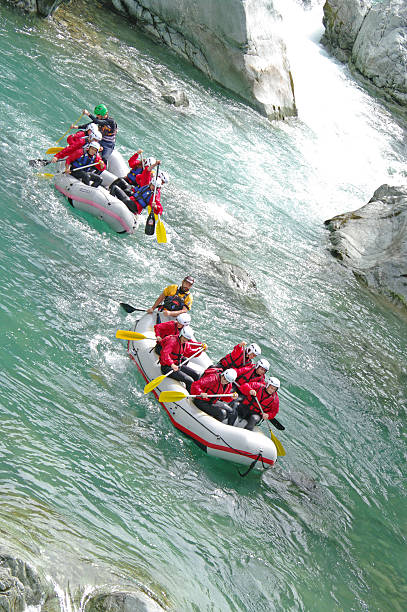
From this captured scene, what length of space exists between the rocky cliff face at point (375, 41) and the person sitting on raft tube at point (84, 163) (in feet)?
64.2

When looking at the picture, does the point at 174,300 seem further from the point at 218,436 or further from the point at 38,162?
the point at 38,162

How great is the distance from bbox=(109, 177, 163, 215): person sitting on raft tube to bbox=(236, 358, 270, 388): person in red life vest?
4.68 m

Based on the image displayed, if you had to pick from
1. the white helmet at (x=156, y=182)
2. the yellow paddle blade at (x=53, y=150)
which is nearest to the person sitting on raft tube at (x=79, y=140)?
the yellow paddle blade at (x=53, y=150)

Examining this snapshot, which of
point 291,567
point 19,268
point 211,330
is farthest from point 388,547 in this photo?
point 19,268

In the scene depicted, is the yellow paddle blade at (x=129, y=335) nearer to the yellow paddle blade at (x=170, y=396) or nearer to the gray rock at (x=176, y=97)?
the yellow paddle blade at (x=170, y=396)

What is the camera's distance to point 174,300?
10.7 meters

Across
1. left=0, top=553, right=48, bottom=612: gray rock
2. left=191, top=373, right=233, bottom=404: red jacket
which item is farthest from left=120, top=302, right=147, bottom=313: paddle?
left=0, top=553, right=48, bottom=612: gray rock

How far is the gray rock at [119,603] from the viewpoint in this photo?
18.4ft

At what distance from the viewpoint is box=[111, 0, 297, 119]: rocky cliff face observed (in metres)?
22.3

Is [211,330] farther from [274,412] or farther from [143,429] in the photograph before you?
[143,429]

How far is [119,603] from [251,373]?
4.82 meters

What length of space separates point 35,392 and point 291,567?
400 centimetres

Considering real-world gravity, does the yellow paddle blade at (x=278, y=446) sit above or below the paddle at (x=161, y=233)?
below

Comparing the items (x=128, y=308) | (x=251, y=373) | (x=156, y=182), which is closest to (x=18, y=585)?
(x=251, y=373)
